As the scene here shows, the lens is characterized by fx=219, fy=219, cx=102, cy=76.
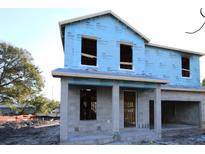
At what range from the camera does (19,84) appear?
2672cm

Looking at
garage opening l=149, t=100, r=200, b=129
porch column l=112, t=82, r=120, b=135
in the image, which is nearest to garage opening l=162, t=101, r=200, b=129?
garage opening l=149, t=100, r=200, b=129

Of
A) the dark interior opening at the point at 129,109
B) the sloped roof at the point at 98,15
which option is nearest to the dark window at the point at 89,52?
the sloped roof at the point at 98,15

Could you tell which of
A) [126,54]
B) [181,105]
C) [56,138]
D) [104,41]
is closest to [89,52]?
[104,41]

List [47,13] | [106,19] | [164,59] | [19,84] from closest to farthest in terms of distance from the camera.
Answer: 1. [47,13]
2. [106,19]
3. [164,59]
4. [19,84]

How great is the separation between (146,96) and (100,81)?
3.98 m

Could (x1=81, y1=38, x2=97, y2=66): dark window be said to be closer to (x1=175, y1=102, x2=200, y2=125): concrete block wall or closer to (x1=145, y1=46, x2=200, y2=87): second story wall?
(x1=145, y1=46, x2=200, y2=87): second story wall

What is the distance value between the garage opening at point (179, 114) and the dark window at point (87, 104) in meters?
5.00

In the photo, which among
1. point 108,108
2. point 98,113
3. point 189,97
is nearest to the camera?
point 98,113

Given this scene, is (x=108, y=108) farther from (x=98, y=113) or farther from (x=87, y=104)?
(x=87, y=104)

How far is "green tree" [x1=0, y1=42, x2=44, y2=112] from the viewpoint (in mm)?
26031

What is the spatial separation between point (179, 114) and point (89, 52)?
31.2 ft

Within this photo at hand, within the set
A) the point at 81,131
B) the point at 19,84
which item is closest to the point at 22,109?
the point at 19,84

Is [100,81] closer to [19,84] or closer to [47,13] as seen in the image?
[47,13]

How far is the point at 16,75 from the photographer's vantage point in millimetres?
26656
